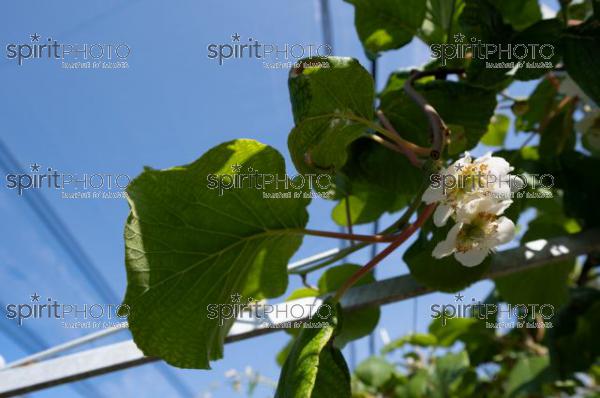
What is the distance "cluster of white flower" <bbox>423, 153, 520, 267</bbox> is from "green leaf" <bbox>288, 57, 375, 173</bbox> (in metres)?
0.12

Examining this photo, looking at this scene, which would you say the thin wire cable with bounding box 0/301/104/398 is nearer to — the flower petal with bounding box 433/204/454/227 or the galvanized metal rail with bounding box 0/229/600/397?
the galvanized metal rail with bounding box 0/229/600/397

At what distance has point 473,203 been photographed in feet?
1.47

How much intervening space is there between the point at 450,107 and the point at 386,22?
7.3 inches

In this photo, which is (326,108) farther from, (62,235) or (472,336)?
(62,235)

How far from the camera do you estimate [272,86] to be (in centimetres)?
146

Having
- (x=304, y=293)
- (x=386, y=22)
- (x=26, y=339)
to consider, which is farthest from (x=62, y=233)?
(x=386, y=22)

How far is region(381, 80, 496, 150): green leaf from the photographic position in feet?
2.09

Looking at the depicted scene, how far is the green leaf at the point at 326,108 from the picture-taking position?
1.64 ft

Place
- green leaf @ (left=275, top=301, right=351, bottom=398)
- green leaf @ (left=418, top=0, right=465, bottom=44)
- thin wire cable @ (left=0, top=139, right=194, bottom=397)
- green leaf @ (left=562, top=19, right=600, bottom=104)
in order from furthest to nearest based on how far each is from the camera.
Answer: thin wire cable @ (left=0, top=139, right=194, bottom=397)
green leaf @ (left=418, top=0, right=465, bottom=44)
green leaf @ (left=562, top=19, right=600, bottom=104)
green leaf @ (left=275, top=301, right=351, bottom=398)

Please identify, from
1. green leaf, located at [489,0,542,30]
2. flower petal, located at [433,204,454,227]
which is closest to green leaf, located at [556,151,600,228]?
green leaf, located at [489,0,542,30]

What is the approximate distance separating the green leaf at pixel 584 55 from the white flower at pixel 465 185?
0.72ft

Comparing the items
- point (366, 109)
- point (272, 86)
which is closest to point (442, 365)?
point (272, 86)

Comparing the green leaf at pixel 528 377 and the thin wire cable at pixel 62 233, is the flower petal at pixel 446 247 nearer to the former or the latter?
the green leaf at pixel 528 377

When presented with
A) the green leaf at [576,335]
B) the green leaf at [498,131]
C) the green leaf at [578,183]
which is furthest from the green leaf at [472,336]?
the green leaf at [578,183]
